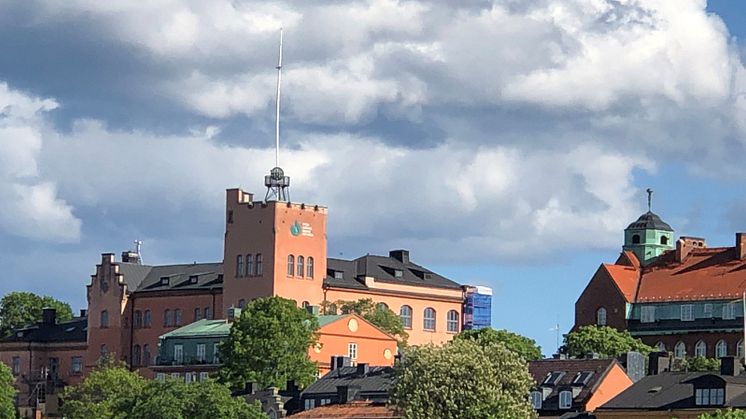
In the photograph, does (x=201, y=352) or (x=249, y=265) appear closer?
(x=201, y=352)

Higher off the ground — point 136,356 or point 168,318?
point 168,318

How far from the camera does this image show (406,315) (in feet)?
595

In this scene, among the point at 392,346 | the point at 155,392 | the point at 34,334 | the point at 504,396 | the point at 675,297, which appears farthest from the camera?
the point at 34,334

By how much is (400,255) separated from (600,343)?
34.9m

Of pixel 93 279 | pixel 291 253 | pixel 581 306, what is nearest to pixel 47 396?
pixel 93 279

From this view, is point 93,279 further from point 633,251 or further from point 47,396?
point 633,251

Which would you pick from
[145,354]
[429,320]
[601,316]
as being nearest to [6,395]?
[145,354]

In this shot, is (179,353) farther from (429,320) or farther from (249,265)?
(429,320)

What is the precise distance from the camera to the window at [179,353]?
6644 inches

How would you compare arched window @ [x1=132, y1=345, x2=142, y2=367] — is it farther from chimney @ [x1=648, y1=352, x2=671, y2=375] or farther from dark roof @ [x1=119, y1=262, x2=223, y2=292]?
chimney @ [x1=648, y1=352, x2=671, y2=375]

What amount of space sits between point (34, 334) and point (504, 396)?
276ft

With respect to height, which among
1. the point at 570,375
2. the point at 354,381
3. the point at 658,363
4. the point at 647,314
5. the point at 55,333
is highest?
the point at 647,314

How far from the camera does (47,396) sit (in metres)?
180

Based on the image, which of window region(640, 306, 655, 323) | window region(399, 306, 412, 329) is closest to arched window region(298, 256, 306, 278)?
window region(399, 306, 412, 329)
